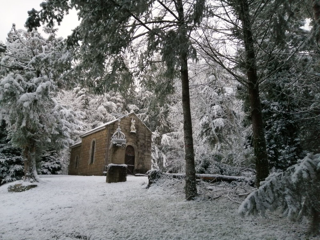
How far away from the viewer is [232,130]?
12.4 m

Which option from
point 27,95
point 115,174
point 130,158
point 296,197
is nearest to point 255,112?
point 296,197

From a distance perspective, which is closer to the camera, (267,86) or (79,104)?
(267,86)

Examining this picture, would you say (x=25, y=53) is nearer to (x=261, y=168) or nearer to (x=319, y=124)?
(x=261, y=168)

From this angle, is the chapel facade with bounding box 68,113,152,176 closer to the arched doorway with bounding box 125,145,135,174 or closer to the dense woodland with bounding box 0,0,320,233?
the arched doorway with bounding box 125,145,135,174

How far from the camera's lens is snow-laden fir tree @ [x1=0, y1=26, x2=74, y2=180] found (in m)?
10.3

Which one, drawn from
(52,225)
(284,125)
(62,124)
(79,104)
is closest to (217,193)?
(284,125)

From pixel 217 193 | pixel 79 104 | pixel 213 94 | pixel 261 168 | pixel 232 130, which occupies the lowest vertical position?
pixel 217 193

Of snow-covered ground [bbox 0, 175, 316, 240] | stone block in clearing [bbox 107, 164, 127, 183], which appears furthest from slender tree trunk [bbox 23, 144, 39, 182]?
stone block in clearing [bbox 107, 164, 127, 183]

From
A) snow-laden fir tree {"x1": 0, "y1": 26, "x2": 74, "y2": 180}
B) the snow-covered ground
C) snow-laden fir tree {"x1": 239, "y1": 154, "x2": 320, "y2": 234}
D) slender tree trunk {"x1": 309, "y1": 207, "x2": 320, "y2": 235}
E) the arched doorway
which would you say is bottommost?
the snow-covered ground

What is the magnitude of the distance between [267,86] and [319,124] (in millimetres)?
1791

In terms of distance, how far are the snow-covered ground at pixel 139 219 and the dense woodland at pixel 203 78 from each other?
3.04 feet

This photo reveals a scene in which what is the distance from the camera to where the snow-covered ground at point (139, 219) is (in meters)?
4.03

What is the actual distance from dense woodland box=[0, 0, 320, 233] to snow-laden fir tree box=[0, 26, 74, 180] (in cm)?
5

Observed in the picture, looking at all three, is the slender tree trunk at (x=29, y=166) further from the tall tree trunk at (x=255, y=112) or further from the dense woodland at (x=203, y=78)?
the tall tree trunk at (x=255, y=112)
